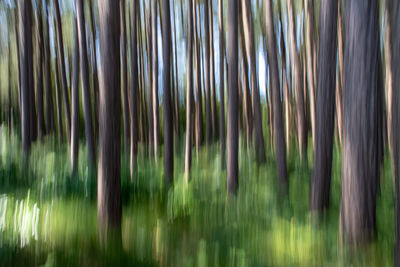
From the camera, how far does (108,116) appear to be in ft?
11.2

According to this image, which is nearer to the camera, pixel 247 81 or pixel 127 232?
pixel 127 232

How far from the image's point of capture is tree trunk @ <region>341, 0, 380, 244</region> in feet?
10.0

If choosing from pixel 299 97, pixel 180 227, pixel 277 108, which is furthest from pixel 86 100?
pixel 299 97

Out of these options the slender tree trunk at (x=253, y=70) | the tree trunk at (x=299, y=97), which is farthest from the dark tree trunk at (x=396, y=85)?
the tree trunk at (x=299, y=97)

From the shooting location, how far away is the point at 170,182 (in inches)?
236

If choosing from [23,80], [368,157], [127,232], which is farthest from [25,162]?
[368,157]

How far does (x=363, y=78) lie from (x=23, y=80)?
812cm

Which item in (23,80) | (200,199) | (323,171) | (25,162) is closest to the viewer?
(323,171)

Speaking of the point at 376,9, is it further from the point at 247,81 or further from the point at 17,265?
the point at 247,81

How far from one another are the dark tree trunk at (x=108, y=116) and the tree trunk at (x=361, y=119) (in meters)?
2.20

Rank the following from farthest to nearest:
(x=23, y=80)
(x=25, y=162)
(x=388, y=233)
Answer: (x=23, y=80), (x=25, y=162), (x=388, y=233)

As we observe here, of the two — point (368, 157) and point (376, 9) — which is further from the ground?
point (376, 9)

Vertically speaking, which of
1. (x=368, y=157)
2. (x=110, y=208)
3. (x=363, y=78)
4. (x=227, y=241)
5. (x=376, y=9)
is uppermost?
(x=376, y=9)

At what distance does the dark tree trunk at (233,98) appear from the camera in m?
5.01
